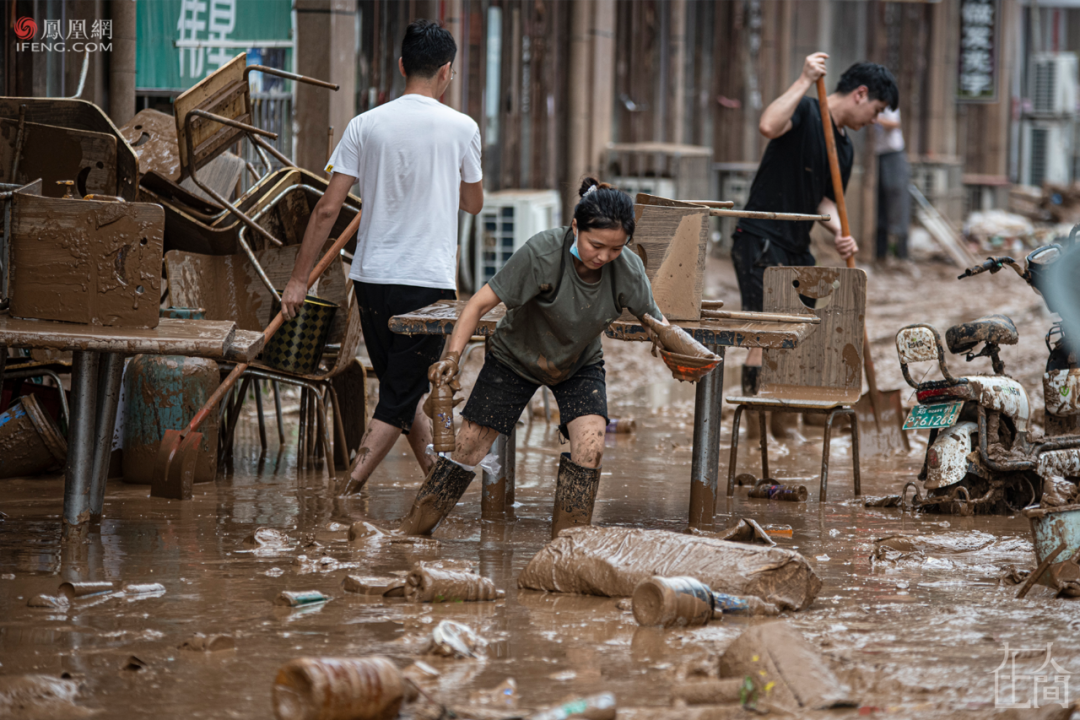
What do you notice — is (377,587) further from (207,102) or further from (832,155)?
(832,155)

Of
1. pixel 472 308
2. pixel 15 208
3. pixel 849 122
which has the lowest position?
pixel 472 308

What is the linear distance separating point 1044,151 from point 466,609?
23.8 m

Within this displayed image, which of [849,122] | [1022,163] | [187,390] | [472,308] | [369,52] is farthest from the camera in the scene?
[1022,163]

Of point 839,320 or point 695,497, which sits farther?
point 839,320

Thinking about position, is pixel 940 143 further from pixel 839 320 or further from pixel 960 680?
pixel 960 680

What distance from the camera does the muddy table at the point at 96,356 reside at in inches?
171

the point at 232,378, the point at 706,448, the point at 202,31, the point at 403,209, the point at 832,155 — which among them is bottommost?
the point at 706,448

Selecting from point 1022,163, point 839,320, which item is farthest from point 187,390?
point 1022,163

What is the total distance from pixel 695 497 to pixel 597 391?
79 cm

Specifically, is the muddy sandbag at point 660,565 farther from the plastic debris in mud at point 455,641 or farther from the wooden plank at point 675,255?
the wooden plank at point 675,255

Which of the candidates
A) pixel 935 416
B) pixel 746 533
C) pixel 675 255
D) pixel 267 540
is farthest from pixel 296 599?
pixel 935 416

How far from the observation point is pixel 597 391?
15.7ft

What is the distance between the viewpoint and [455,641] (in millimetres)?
3363

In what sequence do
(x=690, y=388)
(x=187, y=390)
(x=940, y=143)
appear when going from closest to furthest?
(x=187, y=390) < (x=690, y=388) < (x=940, y=143)
